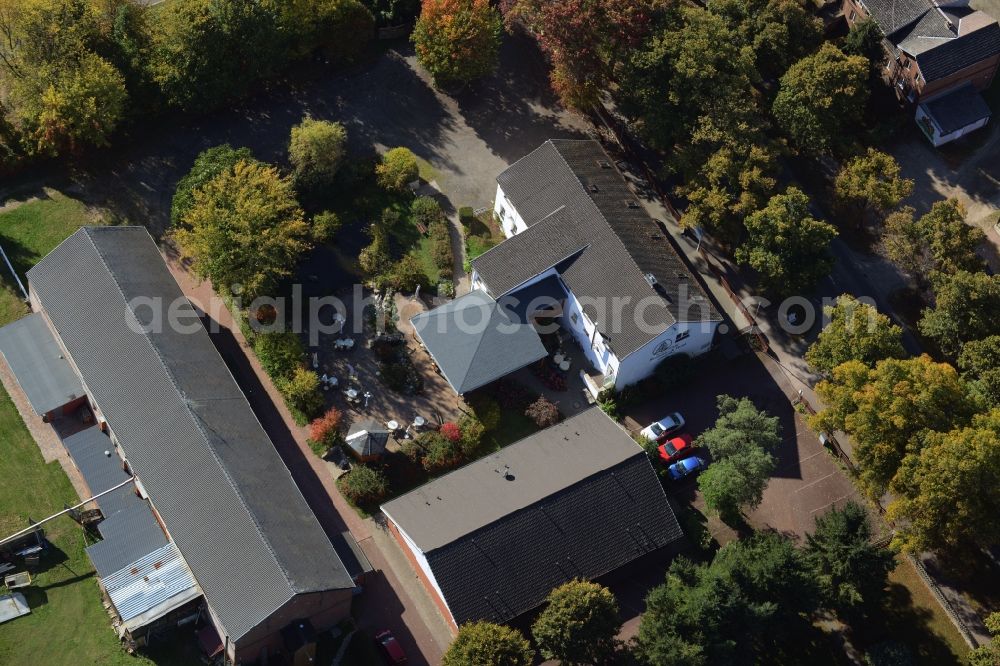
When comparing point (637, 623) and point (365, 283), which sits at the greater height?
point (365, 283)

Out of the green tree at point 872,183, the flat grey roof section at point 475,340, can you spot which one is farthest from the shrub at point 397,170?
the green tree at point 872,183

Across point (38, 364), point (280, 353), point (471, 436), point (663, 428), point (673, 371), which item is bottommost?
point (663, 428)

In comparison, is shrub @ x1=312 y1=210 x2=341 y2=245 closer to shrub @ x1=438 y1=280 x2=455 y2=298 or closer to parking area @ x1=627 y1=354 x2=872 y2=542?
shrub @ x1=438 y1=280 x2=455 y2=298

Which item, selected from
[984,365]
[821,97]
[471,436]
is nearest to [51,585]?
[471,436]

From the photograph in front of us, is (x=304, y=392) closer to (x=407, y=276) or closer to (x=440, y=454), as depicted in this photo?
(x=440, y=454)

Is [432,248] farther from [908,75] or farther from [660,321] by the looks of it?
[908,75]

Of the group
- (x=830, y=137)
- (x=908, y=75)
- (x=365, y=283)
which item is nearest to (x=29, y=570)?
(x=365, y=283)

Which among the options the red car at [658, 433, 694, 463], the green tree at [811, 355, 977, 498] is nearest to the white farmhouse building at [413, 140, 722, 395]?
the red car at [658, 433, 694, 463]
